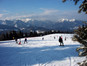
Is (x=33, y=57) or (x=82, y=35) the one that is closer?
(x=82, y=35)

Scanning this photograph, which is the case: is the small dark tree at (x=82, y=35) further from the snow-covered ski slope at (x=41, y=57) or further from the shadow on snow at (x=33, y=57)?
the shadow on snow at (x=33, y=57)

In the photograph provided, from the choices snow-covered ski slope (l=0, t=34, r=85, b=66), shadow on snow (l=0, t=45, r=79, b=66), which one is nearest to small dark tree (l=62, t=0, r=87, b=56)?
snow-covered ski slope (l=0, t=34, r=85, b=66)

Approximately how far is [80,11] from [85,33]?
1.10 metres

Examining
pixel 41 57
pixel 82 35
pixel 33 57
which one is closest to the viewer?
pixel 82 35

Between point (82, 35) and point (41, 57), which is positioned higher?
point (82, 35)

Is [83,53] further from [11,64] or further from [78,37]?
[11,64]

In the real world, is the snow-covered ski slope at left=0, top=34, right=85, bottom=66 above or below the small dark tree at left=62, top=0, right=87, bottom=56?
below

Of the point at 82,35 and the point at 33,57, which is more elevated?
the point at 82,35

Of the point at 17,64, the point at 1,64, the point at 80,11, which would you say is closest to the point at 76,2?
the point at 80,11

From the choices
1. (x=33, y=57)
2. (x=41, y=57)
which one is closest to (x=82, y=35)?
(x=41, y=57)

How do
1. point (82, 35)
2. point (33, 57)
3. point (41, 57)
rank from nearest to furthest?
point (82, 35) < point (41, 57) < point (33, 57)

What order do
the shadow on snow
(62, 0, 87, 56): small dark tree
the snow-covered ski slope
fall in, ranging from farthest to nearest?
1. the shadow on snow
2. the snow-covered ski slope
3. (62, 0, 87, 56): small dark tree

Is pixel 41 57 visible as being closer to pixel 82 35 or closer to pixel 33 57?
pixel 33 57

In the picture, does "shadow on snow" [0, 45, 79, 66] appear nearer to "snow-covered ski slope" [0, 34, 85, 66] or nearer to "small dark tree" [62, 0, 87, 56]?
"snow-covered ski slope" [0, 34, 85, 66]
